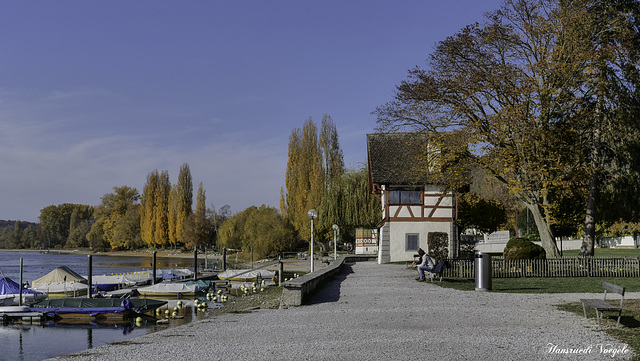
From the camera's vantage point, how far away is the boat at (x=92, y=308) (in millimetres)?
23172

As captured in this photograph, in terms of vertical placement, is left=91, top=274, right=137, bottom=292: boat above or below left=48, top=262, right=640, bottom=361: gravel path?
below

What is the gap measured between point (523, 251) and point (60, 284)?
25964 millimetres

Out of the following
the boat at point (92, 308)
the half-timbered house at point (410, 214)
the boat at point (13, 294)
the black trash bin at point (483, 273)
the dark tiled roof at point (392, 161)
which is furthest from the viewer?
the half-timbered house at point (410, 214)

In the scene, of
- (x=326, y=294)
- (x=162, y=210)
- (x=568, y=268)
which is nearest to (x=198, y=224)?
(x=162, y=210)

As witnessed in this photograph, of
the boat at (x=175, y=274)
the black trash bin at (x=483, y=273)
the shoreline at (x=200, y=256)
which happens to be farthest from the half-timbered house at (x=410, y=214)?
the black trash bin at (x=483, y=273)

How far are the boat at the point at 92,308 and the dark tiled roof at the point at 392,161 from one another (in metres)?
18.0

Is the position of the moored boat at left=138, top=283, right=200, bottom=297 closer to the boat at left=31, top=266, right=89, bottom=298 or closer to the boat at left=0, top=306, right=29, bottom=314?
the boat at left=31, top=266, right=89, bottom=298

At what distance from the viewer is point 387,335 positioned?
10.8 meters

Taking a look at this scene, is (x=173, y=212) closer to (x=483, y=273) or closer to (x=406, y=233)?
(x=406, y=233)

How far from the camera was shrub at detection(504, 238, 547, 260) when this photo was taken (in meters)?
26.9

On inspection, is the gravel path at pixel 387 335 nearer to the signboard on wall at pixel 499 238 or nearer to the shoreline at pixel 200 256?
the shoreline at pixel 200 256

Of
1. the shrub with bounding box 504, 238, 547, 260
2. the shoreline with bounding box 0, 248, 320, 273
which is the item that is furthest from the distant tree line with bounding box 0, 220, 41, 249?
the shrub with bounding box 504, 238, 547, 260

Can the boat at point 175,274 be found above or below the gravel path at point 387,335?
below

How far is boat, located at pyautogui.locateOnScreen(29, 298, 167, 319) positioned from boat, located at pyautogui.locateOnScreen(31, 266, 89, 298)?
1115 cm
